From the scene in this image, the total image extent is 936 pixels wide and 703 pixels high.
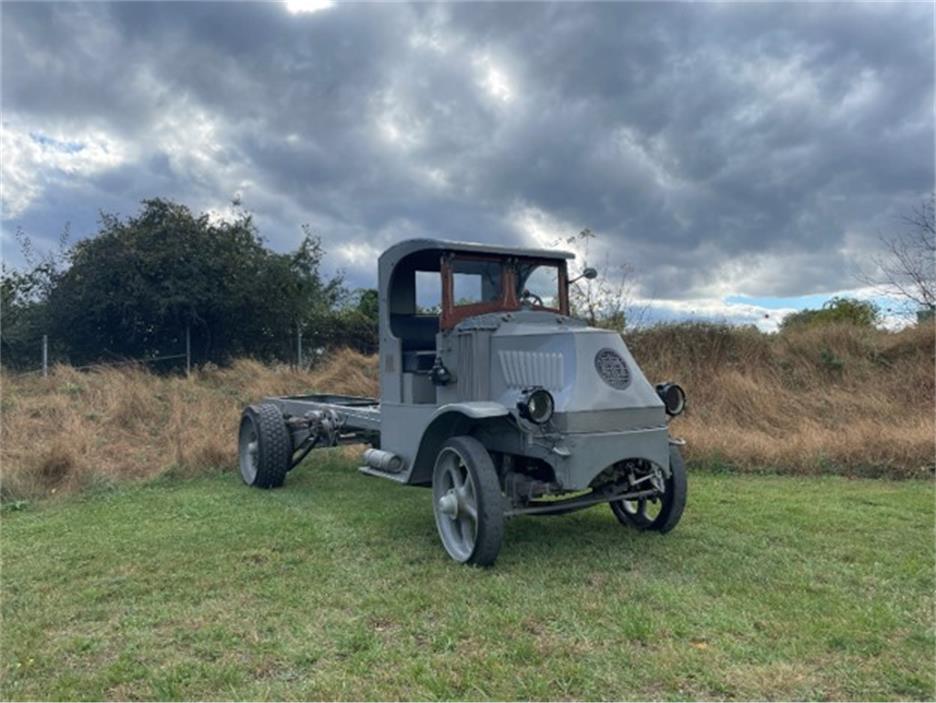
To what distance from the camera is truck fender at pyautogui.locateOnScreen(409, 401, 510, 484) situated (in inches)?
190

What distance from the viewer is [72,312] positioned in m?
16.3

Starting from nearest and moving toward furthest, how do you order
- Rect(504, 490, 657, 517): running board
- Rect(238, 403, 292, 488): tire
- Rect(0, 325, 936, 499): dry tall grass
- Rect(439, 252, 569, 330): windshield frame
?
Rect(504, 490, 657, 517): running board, Rect(439, 252, 569, 330): windshield frame, Rect(238, 403, 292, 488): tire, Rect(0, 325, 936, 499): dry tall grass

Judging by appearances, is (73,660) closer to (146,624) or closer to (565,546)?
(146,624)

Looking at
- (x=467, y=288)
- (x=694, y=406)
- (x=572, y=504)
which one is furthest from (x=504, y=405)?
(x=694, y=406)

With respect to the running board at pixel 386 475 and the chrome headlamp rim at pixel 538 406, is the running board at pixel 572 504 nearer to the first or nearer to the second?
the chrome headlamp rim at pixel 538 406

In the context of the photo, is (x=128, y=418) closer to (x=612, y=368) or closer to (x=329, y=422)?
(x=329, y=422)

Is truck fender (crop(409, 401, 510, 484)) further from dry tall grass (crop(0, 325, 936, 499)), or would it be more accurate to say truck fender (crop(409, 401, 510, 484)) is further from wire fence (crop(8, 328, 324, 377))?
wire fence (crop(8, 328, 324, 377))

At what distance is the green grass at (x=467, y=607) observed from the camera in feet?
9.91

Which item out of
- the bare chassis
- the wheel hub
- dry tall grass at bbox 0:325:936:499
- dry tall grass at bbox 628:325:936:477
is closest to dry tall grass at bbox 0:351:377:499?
dry tall grass at bbox 0:325:936:499

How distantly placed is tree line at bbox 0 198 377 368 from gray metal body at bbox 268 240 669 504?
38.0ft

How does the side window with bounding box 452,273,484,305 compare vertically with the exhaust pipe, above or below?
above

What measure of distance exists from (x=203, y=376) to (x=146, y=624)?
11543 millimetres

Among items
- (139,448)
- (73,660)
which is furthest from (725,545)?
(139,448)

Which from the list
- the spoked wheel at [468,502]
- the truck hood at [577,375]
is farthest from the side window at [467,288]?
the spoked wheel at [468,502]
